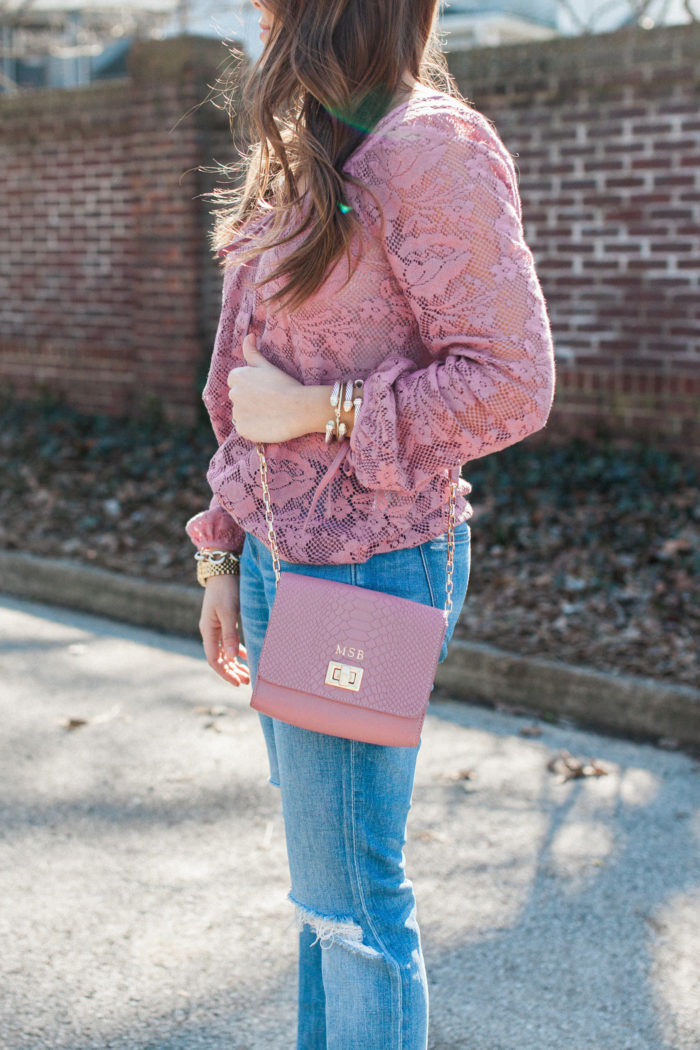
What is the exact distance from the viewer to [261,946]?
8.98 ft

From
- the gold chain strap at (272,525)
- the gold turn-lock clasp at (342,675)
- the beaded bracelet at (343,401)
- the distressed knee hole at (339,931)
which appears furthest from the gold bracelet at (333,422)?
the distressed knee hole at (339,931)

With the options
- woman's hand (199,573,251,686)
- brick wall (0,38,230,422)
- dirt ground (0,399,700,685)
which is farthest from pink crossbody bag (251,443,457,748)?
brick wall (0,38,230,422)

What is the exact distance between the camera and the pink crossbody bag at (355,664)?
4.86ft

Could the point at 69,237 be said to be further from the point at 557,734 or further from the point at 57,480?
the point at 557,734

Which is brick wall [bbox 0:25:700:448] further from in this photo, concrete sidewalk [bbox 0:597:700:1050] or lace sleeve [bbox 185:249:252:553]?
lace sleeve [bbox 185:249:252:553]

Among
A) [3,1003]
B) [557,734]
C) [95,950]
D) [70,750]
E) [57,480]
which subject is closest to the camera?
[3,1003]

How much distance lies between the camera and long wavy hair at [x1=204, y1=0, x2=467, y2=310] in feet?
4.66

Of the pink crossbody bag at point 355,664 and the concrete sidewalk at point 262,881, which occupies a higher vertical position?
the pink crossbody bag at point 355,664

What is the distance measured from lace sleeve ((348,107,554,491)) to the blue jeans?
0.21m

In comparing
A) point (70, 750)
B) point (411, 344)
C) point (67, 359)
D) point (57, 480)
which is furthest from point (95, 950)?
point (67, 359)

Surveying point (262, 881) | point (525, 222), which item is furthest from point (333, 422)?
point (525, 222)

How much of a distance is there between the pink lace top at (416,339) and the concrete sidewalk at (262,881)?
1443 mm

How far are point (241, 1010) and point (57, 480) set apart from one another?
5132 mm

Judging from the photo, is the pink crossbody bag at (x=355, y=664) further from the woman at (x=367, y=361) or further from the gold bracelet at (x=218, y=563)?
the gold bracelet at (x=218, y=563)
